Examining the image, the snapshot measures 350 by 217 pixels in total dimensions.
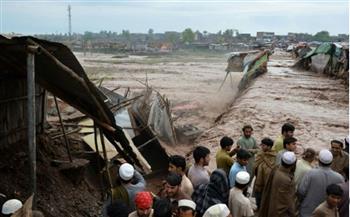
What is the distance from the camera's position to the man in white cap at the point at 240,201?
4.48 metres

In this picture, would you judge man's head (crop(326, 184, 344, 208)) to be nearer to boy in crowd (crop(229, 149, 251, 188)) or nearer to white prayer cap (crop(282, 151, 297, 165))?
white prayer cap (crop(282, 151, 297, 165))

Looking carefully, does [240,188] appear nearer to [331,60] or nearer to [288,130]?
[288,130]

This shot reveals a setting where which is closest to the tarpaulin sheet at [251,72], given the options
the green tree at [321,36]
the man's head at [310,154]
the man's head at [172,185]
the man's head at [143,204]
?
the man's head at [310,154]

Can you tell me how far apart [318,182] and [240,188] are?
1116 mm

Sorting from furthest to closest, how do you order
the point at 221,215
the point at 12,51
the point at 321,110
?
the point at 321,110 < the point at 12,51 < the point at 221,215

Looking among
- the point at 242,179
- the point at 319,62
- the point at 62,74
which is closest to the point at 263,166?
the point at 242,179

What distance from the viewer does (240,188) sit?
4.57 m

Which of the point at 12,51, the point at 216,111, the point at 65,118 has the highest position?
the point at 12,51

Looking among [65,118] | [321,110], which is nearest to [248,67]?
[321,110]

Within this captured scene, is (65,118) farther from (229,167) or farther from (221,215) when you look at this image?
(221,215)

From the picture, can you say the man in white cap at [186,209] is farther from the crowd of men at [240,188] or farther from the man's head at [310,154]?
the man's head at [310,154]

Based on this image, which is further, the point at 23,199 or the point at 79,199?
the point at 79,199

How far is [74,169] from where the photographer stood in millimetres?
7105

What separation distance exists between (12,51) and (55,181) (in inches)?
100
